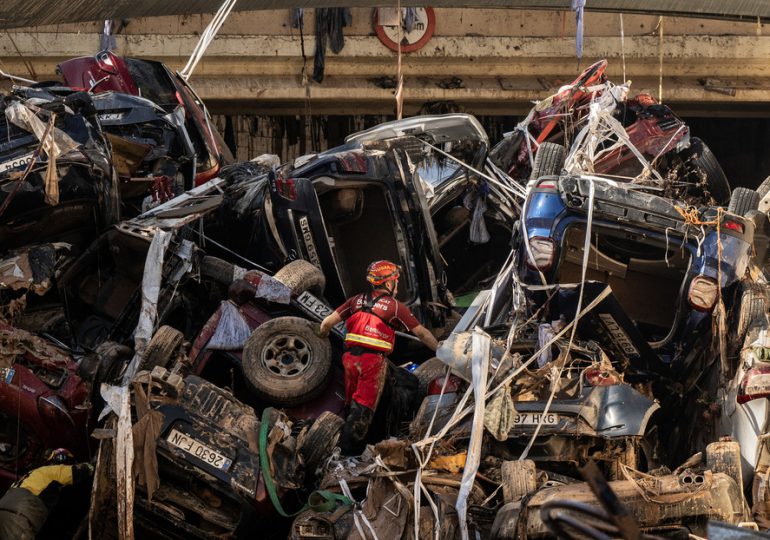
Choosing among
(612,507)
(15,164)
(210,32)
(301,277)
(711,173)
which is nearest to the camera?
(612,507)

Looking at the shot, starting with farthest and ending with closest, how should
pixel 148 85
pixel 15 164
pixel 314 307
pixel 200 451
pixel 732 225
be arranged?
pixel 148 85, pixel 15 164, pixel 314 307, pixel 732 225, pixel 200 451

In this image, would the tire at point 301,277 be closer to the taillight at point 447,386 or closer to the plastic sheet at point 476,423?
the taillight at point 447,386

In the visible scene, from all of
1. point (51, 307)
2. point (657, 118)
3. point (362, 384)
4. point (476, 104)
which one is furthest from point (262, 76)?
point (362, 384)

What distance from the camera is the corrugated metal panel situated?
1412 centimetres

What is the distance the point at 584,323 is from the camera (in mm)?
9273

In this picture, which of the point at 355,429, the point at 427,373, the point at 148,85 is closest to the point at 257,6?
the point at 148,85

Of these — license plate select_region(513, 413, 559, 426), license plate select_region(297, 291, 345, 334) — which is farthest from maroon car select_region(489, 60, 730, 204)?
license plate select_region(513, 413, 559, 426)

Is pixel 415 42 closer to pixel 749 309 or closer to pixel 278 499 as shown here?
pixel 749 309

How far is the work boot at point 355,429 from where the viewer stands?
30.7 feet

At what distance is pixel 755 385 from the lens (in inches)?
334

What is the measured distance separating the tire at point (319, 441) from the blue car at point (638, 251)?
1757 millimetres

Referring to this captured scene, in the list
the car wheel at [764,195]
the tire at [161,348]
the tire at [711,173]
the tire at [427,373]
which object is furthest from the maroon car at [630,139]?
the tire at [161,348]

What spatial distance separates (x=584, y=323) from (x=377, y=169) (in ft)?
9.14

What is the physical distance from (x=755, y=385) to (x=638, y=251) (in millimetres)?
1809
